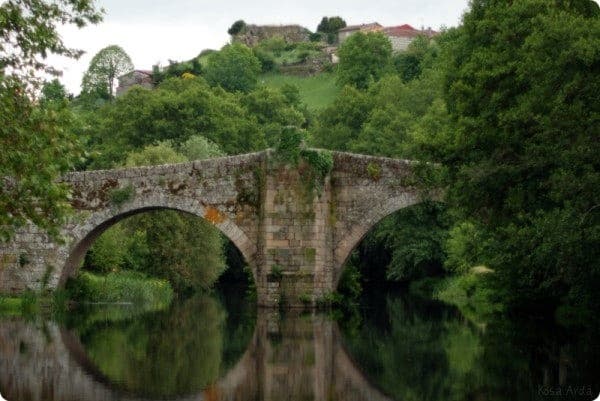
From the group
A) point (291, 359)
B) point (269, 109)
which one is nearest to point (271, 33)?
point (269, 109)

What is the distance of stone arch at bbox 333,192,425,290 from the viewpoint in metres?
26.8

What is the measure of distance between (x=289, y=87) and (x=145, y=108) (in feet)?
101

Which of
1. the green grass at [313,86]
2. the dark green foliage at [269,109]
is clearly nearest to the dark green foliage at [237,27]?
the green grass at [313,86]

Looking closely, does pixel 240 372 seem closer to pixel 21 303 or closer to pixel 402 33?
pixel 21 303

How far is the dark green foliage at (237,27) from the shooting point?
125m

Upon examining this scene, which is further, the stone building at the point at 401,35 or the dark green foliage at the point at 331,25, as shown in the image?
the dark green foliage at the point at 331,25

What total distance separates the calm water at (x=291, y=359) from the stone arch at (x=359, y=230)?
6.48 ft

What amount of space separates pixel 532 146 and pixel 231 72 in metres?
67.5

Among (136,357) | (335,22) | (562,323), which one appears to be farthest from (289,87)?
(136,357)

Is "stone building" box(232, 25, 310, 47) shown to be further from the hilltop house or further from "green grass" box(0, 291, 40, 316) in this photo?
"green grass" box(0, 291, 40, 316)

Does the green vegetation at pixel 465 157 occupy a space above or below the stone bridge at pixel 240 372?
above

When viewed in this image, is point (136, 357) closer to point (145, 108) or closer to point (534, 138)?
point (534, 138)

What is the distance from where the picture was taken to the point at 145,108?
5119 centimetres

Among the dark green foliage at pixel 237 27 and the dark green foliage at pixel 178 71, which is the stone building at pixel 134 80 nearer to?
the dark green foliage at pixel 178 71
